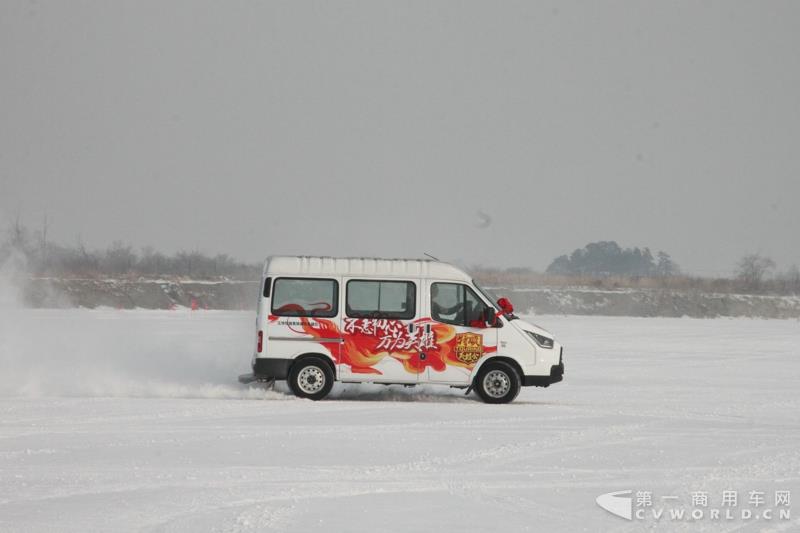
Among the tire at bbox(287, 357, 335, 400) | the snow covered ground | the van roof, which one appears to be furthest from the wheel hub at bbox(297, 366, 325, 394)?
the van roof

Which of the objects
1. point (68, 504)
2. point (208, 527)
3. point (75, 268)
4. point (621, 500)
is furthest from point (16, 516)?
point (75, 268)

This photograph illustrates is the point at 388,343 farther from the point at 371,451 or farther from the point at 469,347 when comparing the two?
the point at 371,451

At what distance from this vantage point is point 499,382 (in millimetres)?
17047

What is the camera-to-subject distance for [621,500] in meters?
9.29

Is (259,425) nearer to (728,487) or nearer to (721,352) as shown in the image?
(728,487)

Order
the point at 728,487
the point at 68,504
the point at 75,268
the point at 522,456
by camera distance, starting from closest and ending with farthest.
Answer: the point at 68,504 → the point at 728,487 → the point at 522,456 → the point at 75,268

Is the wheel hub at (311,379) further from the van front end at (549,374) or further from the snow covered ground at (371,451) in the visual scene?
the van front end at (549,374)

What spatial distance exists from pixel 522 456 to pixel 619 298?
6924 cm

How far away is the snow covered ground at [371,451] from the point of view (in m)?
8.59

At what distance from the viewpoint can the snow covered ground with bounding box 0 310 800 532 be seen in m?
8.59

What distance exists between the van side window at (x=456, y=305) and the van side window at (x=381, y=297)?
367 mm

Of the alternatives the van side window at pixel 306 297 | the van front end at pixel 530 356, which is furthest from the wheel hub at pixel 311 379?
the van front end at pixel 530 356

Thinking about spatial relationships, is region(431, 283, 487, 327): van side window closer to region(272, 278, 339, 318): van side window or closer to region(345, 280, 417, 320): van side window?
region(345, 280, 417, 320): van side window

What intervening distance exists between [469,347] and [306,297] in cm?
280
